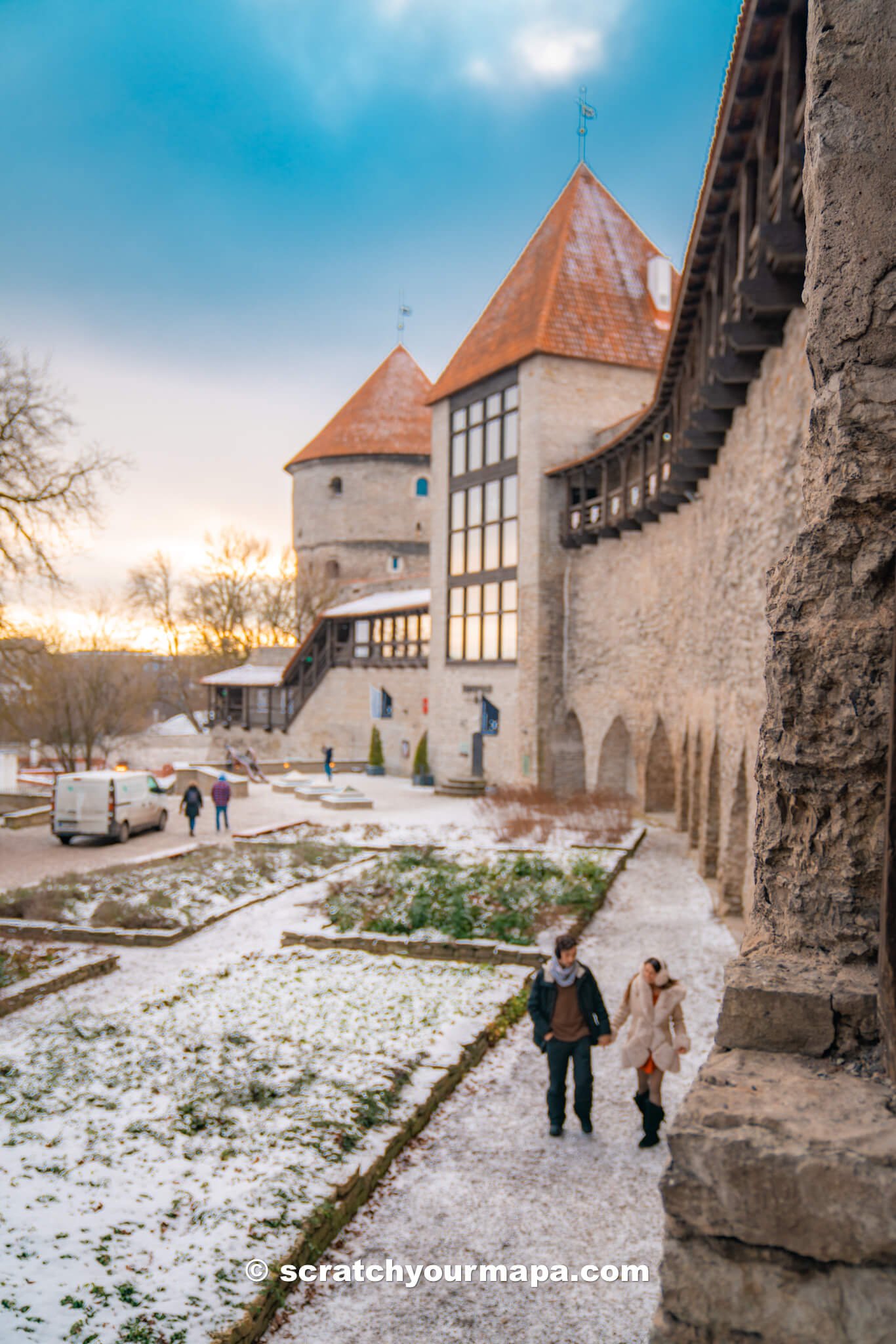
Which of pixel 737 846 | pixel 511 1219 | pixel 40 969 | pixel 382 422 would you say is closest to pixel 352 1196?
pixel 511 1219

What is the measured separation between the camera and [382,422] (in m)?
49.2

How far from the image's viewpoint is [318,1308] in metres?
4.45

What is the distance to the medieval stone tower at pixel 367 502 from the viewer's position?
47.7 m

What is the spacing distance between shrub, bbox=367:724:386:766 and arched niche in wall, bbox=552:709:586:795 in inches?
351

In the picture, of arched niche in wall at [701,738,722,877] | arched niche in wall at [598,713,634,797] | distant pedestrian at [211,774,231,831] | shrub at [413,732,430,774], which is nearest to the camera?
A: arched niche in wall at [701,738,722,877]

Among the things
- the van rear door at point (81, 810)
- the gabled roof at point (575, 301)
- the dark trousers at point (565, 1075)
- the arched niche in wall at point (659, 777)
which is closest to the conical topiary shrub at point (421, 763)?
the arched niche in wall at point (659, 777)

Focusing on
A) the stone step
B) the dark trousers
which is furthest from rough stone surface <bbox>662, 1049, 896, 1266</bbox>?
the dark trousers

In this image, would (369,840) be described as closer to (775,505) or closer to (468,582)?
(775,505)

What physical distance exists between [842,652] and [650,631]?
20.1 m

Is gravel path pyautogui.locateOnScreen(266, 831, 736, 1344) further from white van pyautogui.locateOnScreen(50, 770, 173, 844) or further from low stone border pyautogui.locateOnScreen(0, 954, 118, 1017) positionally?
white van pyautogui.locateOnScreen(50, 770, 173, 844)

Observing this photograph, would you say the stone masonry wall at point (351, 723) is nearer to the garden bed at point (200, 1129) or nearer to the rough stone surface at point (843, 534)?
the garden bed at point (200, 1129)

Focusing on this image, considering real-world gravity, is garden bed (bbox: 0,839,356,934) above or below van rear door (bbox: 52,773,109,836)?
below

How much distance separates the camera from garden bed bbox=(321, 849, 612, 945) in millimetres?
11250

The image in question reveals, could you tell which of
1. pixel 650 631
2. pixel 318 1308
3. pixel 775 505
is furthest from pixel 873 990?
pixel 650 631
